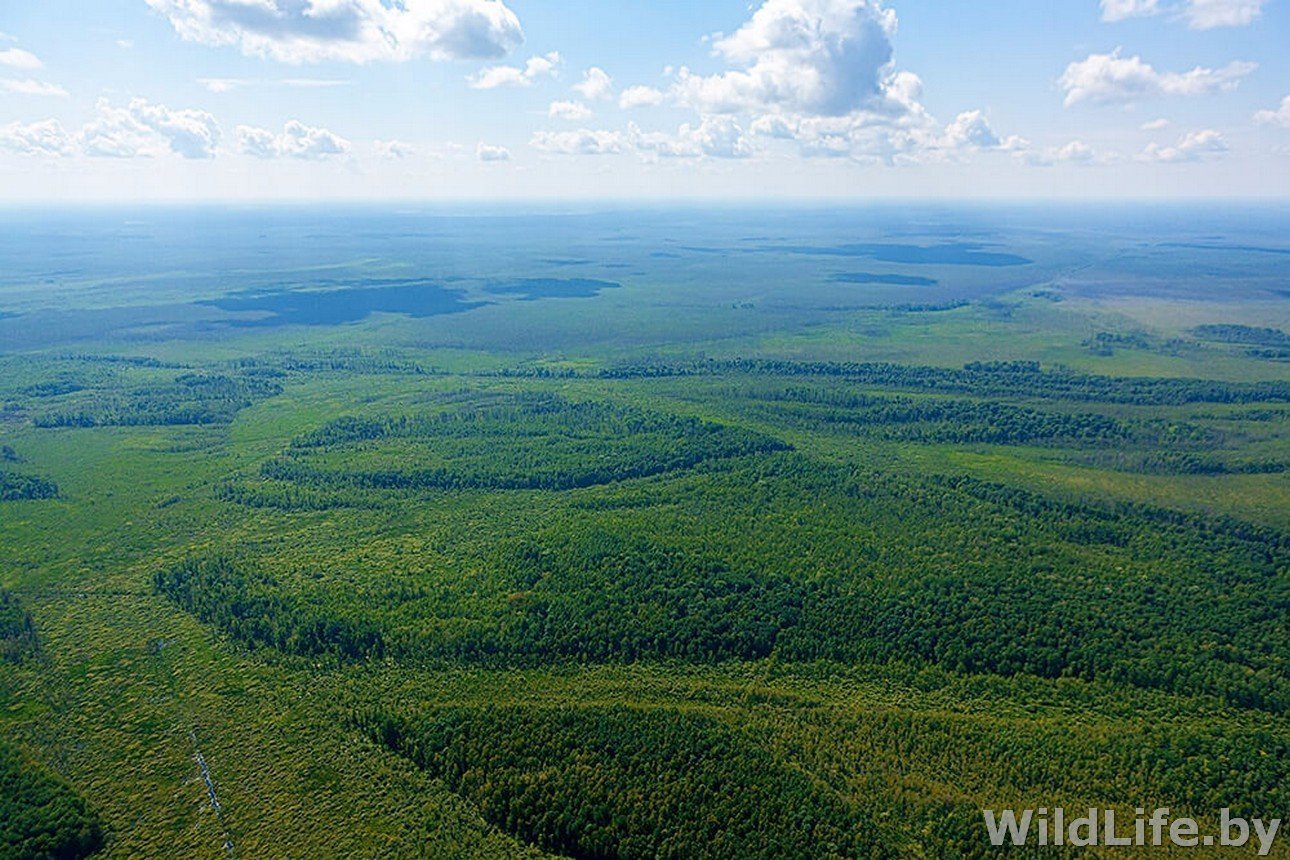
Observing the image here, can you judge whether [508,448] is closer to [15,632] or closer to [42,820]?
[15,632]

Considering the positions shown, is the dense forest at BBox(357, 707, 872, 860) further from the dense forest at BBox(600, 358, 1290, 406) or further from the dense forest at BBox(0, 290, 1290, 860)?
the dense forest at BBox(600, 358, 1290, 406)

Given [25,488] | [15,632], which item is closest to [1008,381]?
[15,632]

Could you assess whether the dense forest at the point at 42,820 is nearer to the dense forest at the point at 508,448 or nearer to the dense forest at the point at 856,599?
the dense forest at the point at 856,599

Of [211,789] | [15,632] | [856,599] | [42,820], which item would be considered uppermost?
[856,599]

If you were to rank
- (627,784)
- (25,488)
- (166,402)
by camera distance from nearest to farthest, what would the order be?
(627,784) < (25,488) < (166,402)

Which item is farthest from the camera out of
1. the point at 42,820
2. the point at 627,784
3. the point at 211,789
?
the point at 211,789

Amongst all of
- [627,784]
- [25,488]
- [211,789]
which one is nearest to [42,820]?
[211,789]

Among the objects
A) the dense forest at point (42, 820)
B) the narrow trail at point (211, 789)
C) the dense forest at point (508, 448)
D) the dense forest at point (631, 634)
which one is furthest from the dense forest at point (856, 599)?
Result: the dense forest at point (508, 448)

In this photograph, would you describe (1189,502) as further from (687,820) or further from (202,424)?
(202,424)

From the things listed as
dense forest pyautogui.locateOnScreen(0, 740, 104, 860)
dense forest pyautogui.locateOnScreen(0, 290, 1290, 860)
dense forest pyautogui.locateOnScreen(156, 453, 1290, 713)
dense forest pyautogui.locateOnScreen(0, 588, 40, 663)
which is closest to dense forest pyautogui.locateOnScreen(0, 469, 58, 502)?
dense forest pyautogui.locateOnScreen(0, 290, 1290, 860)

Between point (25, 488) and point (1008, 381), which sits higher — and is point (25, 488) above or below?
below

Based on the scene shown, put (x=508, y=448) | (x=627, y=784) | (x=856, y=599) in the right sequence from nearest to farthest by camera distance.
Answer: (x=627, y=784) < (x=856, y=599) < (x=508, y=448)

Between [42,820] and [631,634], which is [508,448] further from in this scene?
[42,820]

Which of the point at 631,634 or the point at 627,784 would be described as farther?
the point at 631,634
